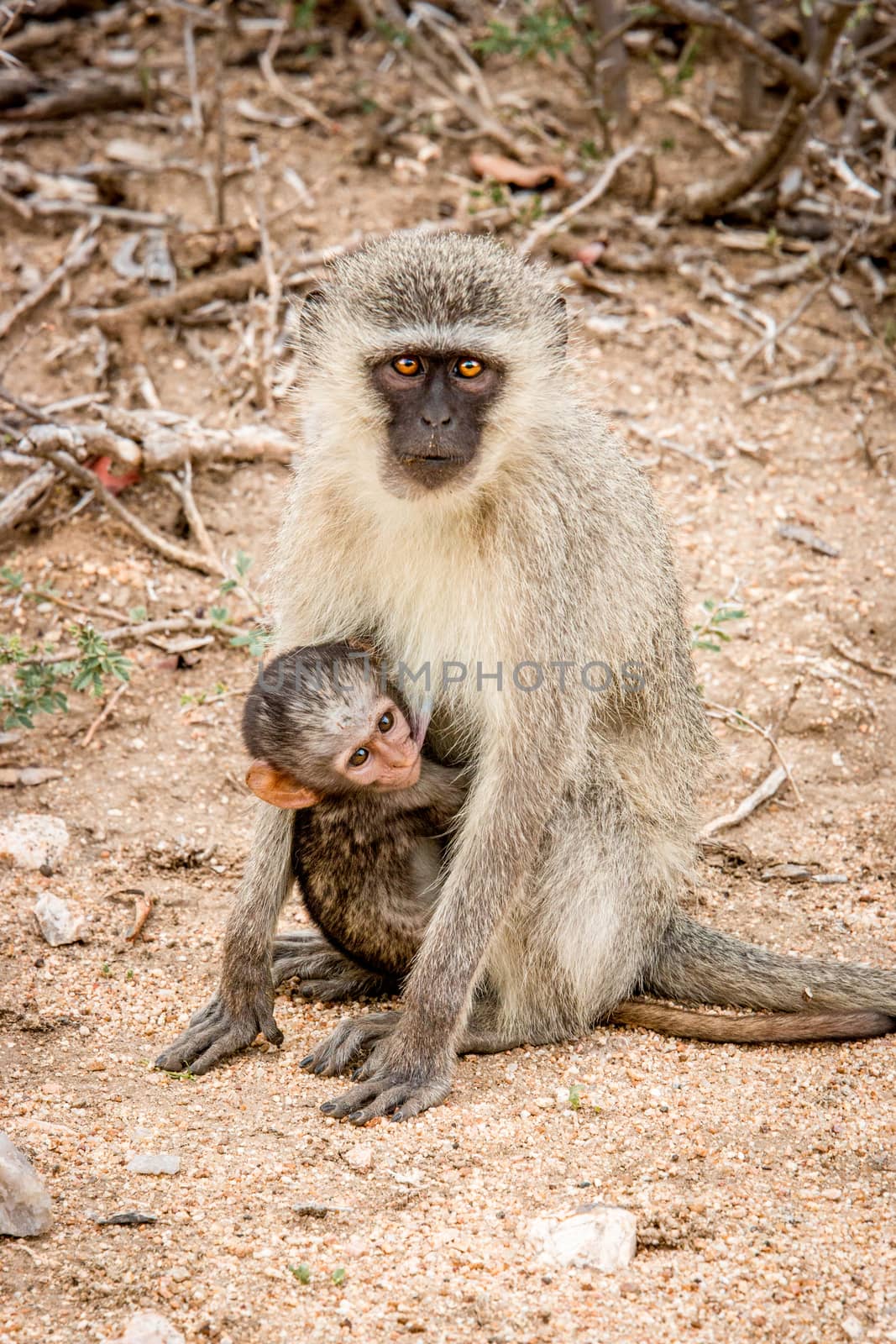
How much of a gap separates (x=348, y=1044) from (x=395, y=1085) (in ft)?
0.85

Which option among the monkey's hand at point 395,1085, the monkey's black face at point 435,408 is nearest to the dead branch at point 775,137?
the monkey's black face at point 435,408

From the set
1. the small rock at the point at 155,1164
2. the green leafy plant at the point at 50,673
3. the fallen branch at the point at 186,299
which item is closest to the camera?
the small rock at the point at 155,1164

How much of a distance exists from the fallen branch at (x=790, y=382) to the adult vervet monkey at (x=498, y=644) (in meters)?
2.88

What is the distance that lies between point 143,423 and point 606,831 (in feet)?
10.1

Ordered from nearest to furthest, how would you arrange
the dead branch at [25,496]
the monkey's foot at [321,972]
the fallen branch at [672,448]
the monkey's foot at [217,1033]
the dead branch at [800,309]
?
the monkey's foot at [217,1033]
the monkey's foot at [321,972]
the dead branch at [25,496]
the fallen branch at [672,448]
the dead branch at [800,309]

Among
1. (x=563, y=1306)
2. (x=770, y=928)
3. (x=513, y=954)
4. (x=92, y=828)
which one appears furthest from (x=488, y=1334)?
(x=92, y=828)

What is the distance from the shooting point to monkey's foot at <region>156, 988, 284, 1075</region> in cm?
391

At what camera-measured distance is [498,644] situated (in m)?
3.75

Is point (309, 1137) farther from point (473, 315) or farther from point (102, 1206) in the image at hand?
point (473, 315)

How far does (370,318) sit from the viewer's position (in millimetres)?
3814

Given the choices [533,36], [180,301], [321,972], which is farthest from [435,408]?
[533,36]

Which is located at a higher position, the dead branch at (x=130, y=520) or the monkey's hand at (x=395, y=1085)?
the dead branch at (x=130, y=520)

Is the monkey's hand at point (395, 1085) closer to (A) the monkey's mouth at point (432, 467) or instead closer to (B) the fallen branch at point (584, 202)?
(A) the monkey's mouth at point (432, 467)

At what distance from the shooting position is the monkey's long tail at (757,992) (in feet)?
13.1
